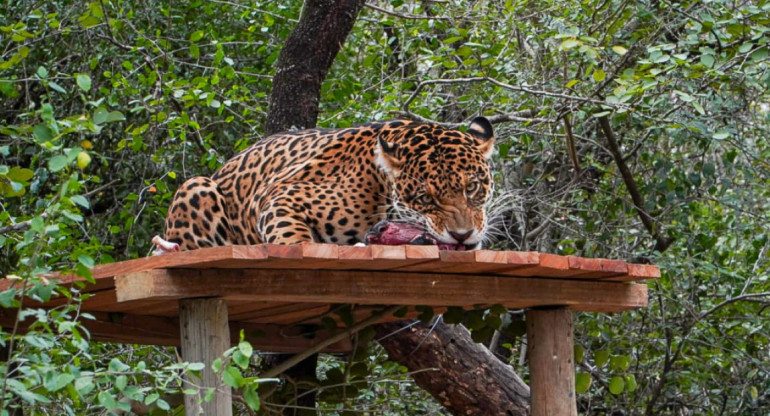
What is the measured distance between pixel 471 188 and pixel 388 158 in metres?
0.41

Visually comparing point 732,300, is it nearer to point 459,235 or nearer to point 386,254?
point 459,235

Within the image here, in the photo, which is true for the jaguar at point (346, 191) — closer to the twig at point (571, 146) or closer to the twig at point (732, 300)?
the twig at point (571, 146)

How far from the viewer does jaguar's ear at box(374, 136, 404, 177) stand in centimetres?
521

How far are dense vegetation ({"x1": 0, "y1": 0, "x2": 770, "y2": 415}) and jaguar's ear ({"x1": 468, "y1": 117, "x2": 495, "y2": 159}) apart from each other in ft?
4.08

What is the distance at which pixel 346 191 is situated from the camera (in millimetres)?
5277

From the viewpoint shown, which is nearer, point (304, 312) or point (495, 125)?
point (304, 312)

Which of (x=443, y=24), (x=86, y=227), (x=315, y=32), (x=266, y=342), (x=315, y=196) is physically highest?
(x=443, y=24)

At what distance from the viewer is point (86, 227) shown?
8.37 m

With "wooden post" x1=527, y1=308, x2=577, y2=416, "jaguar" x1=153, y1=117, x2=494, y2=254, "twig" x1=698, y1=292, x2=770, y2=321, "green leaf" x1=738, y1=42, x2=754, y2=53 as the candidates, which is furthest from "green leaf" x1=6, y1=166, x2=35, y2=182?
"twig" x1=698, y1=292, x2=770, y2=321

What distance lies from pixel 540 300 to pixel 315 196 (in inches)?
44.0

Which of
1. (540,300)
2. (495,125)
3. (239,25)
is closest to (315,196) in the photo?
(540,300)

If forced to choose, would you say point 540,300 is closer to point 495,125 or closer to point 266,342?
point 266,342

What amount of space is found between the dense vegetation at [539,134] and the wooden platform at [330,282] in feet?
4.79

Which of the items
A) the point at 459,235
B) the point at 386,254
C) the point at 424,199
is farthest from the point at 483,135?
the point at 386,254
